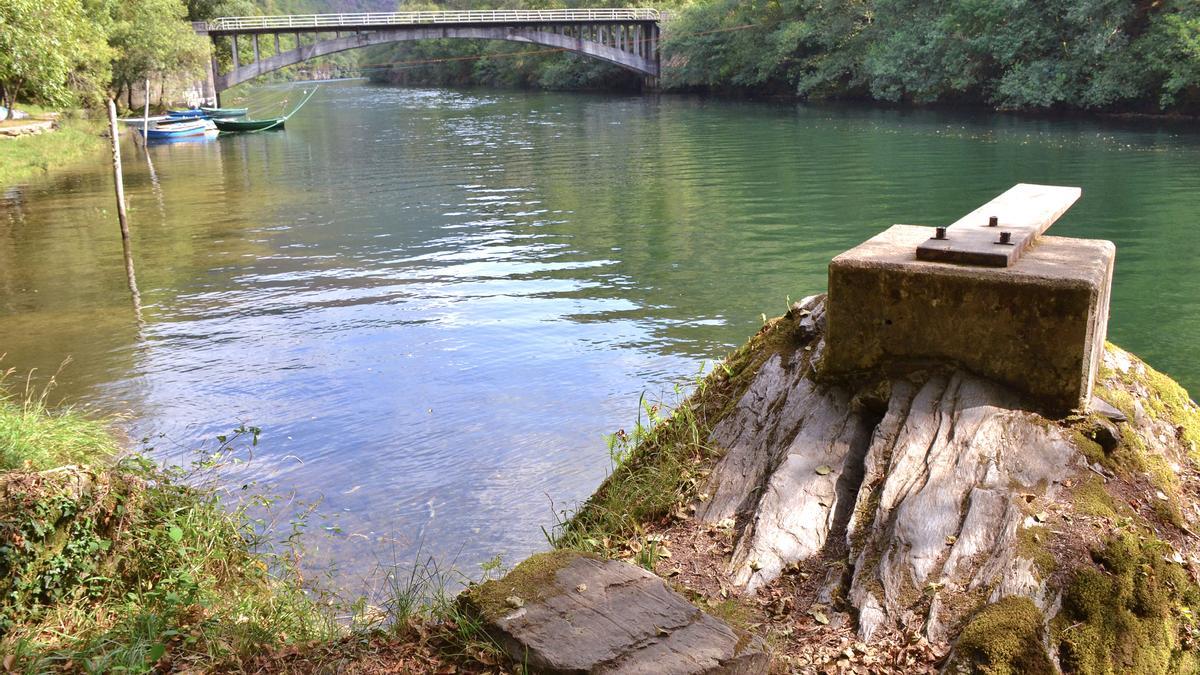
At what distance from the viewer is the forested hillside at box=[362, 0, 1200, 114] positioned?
34281 millimetres

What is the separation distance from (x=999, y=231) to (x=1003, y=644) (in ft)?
6.45

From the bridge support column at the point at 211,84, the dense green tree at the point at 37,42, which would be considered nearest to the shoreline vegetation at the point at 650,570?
the dense green tree at the point at 37,42

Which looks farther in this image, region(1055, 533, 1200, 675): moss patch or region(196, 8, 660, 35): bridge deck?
region(196, 8, 660, 35): bridge deck

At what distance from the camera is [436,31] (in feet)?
225

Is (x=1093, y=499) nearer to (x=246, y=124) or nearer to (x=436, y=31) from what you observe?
(x=246, y=124)

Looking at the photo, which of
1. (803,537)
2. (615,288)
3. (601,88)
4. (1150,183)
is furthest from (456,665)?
(601,88)

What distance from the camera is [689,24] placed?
211ft

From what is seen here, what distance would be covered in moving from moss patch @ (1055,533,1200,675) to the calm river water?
422cm


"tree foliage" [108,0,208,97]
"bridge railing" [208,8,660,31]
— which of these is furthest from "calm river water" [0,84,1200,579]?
"bridge railing" [208,8,660,31]

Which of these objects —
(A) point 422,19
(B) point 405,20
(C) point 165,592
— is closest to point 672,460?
(C) point 165,592

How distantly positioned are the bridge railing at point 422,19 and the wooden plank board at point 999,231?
62853mm

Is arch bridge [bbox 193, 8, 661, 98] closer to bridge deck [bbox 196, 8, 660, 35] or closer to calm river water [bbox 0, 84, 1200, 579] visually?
bridge deck [bbox 196, 8, 660, 35]

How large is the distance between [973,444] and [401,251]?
1547cm

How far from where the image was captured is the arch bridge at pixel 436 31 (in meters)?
63.0
